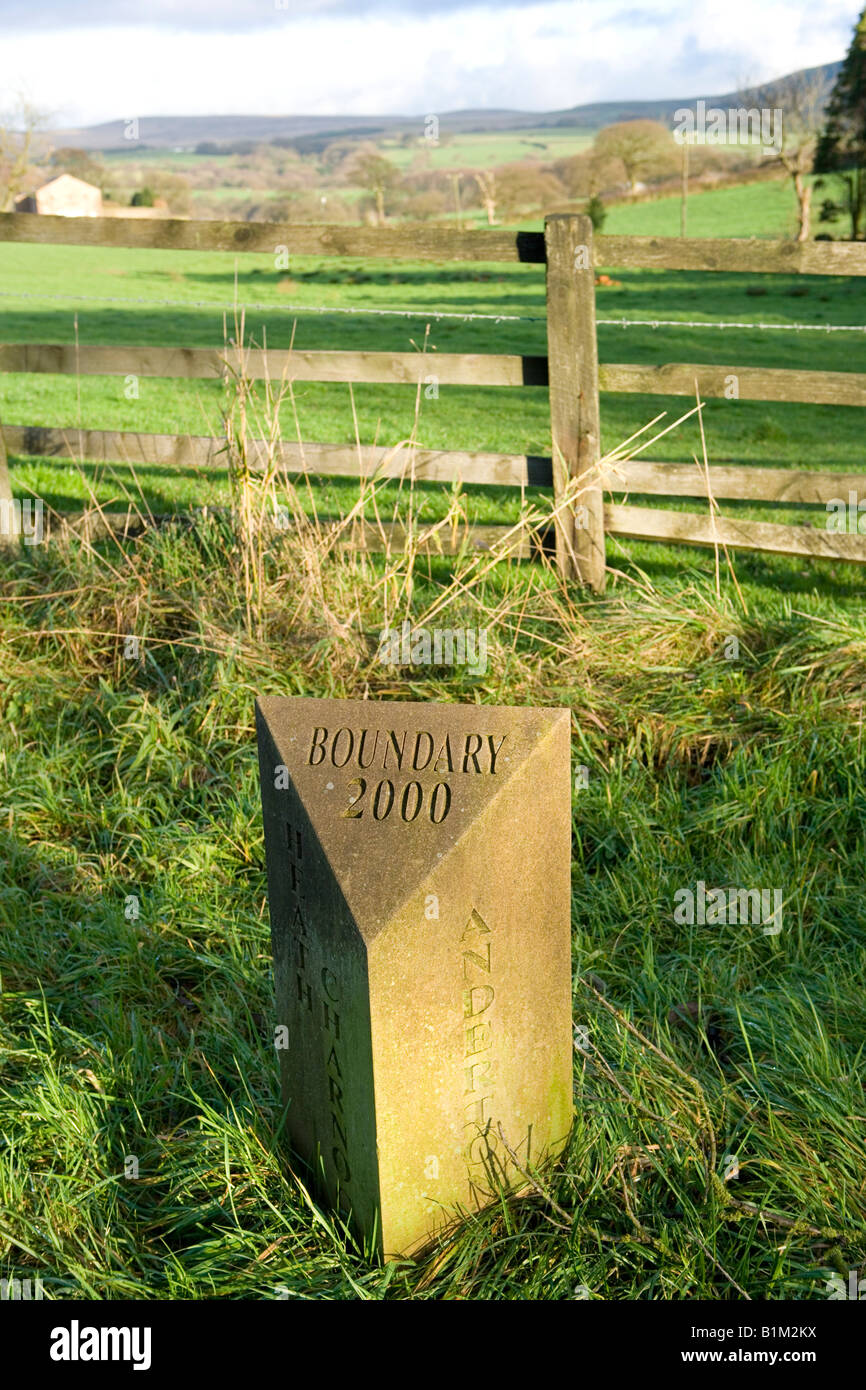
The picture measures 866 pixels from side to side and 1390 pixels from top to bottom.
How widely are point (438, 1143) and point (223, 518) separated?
11.4ft

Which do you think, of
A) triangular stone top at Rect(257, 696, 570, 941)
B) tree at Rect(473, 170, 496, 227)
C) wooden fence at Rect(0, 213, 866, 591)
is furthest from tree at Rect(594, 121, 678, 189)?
triangular stone top at Rect(257, 696, 570, 941)

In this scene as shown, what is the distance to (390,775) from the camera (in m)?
2.14

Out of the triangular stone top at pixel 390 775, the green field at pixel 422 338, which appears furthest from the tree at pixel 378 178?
the triangular stone top at pixel 390 775

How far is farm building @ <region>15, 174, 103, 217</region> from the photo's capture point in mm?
42594

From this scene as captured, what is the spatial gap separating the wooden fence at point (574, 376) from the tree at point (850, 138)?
80.0 feet

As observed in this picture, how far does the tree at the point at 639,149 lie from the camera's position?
4200 cm

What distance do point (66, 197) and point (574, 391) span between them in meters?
48.7

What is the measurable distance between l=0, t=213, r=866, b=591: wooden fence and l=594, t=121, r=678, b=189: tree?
40.6m

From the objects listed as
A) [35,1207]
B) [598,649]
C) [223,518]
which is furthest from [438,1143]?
[223,518]

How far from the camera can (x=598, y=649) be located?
4527 millimetres

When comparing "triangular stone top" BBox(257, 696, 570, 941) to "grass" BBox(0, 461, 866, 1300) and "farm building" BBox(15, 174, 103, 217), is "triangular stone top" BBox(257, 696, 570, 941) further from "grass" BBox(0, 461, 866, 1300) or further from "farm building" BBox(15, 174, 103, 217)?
"farm building" BBox(15, 174, 103, 217)

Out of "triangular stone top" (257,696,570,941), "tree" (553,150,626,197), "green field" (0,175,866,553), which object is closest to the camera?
"triangular stone top" (257,696,570,941)

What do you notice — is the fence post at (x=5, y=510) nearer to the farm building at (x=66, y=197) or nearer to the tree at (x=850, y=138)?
the tree at (x=850, y=138)
